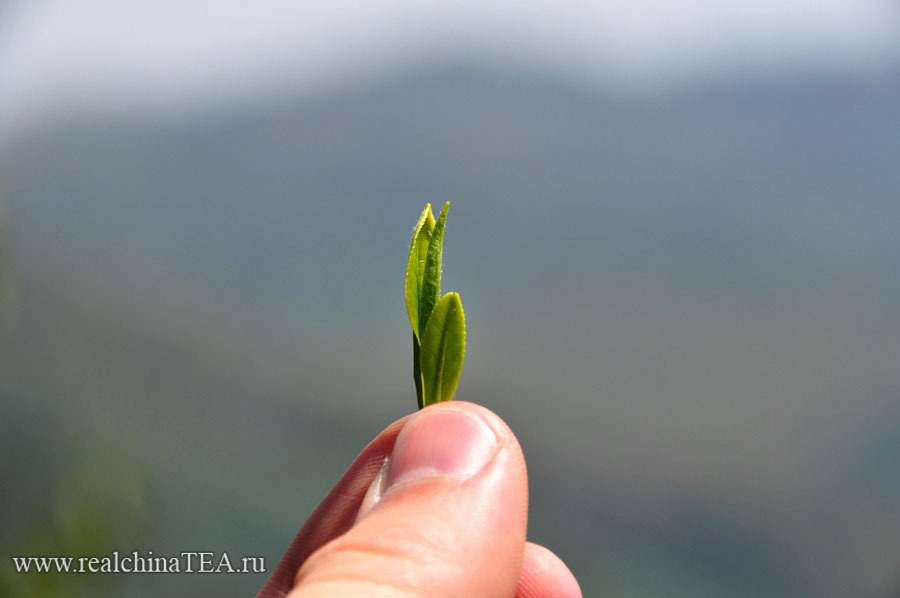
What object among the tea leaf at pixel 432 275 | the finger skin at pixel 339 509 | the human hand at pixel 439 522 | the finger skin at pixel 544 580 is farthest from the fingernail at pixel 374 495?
the finger skin at pixel 544 580

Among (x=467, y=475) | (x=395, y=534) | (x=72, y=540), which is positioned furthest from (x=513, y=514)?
(x=72, y=540)

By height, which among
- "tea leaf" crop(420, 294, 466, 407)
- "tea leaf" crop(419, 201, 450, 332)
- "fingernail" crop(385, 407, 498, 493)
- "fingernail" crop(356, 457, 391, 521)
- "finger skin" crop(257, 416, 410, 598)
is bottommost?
"finger skin" crop(257, 416, 410, 598)

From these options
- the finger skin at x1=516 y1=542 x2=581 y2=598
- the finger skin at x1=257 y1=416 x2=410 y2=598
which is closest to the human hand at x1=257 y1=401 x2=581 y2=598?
the finger skin at x1=257 y1=416 x2=410 y2=598

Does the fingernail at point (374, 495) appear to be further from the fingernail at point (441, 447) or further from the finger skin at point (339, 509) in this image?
the finger skin at point (339, 509)

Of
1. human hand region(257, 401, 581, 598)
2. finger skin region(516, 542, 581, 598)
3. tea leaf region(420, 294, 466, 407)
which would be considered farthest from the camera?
finger skin region(516, 542, 581, 598)

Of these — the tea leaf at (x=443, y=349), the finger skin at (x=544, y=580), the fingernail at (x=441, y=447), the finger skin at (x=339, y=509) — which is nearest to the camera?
the fingernail at (x=441, y=447)

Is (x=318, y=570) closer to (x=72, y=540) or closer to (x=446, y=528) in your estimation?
(x=446, y=528)

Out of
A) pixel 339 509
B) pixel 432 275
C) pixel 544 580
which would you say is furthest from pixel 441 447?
pixel 544 580

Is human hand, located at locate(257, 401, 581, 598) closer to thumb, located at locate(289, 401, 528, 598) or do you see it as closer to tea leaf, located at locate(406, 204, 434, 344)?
thumb, located at locate(289, 401, 528, 598)

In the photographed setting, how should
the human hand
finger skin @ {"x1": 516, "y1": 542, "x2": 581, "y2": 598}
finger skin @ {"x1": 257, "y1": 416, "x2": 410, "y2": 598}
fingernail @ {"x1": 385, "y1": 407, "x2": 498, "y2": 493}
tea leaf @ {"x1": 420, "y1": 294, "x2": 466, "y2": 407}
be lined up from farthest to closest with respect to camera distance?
finger skin @ {"x1": 516, "y1": 542, "x2": 581, "y2": 598} < finger skin @ {"x1": 257, "y1": 416, "x2": 410, "y2": 598} < tea leaf @ {"x1": 420, "y1": 294, "x2": 466, "y2": 407} < fingernail @ {"x1": 385, "y1": 407, "x2": 498, "y2": 493} < the human hand
